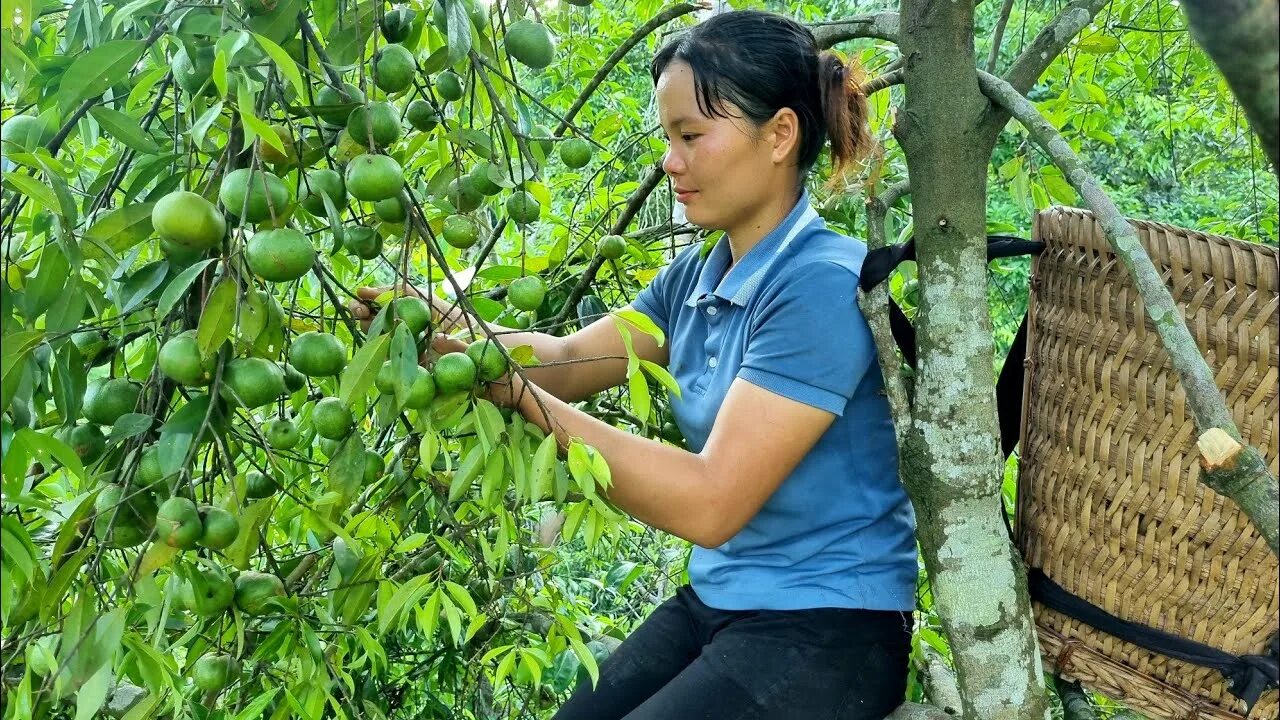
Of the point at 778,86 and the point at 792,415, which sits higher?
the point at 778,86

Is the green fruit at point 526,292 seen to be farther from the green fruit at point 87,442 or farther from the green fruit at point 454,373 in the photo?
the green fruit at point 87,442

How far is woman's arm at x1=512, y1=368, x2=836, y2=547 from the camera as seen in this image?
144cm

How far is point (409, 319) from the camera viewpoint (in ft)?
4.18

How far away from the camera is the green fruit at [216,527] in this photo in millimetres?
1165

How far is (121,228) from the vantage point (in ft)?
4.11

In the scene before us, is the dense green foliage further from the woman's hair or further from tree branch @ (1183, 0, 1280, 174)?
tree branch @ (1183, 0, 1280, 174)

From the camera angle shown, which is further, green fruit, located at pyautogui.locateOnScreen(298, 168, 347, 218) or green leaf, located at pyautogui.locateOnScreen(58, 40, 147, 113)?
green fruit, located at pyautogui.locateOnScreen(298, 168, 347, 218)

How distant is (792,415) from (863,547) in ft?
0.82

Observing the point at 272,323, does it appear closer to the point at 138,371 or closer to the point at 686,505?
the point at 138,371

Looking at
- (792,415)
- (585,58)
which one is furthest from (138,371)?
(585,58)

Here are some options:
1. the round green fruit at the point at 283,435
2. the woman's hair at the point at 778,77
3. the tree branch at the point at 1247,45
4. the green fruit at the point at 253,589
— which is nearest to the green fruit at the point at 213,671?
the green fruit at the point at 253,589

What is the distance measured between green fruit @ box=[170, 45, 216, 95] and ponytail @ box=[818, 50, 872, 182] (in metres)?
0.89

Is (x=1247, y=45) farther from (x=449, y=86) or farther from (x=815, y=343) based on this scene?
(x=449, y=86)

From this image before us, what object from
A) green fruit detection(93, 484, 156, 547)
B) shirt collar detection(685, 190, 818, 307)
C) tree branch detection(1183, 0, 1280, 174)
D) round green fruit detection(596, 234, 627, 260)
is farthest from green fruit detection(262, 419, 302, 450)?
tree branch detection(1183, 0, 1280, 174)
